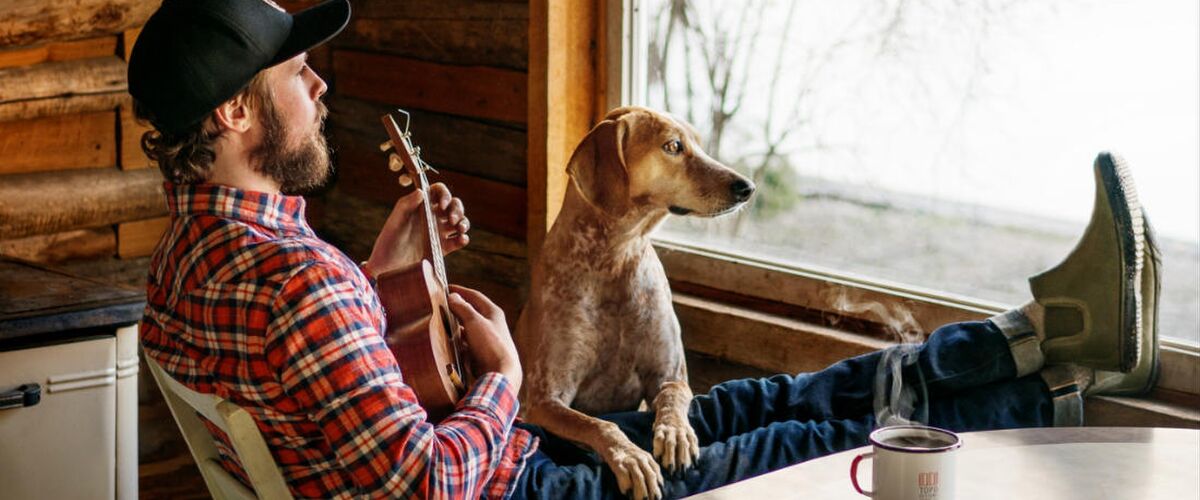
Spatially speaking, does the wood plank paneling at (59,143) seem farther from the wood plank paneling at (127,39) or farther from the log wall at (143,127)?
the wood plank paneling at (127,39)

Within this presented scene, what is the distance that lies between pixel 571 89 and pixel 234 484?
1652mm

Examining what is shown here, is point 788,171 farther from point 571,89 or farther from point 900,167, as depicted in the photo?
point 571,89

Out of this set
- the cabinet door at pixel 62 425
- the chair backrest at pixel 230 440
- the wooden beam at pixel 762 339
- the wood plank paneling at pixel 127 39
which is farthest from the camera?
the wood plank paneling at pixel 127 39

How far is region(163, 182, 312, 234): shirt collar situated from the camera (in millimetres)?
1685

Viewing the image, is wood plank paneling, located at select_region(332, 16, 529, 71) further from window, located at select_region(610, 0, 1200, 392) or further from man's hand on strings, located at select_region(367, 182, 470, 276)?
man's hand on strings, located at select_region(367, 182, 470, 276)

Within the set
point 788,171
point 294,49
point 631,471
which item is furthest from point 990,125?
point 294,49

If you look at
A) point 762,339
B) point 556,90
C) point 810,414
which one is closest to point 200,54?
point 810,414

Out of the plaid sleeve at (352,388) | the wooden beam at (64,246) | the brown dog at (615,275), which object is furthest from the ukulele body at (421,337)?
the wooden beam at (64,246)

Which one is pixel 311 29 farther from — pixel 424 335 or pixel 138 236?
pixel 138 236

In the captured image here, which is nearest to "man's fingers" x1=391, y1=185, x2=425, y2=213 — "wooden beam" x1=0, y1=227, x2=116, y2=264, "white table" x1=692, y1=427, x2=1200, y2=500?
"white table" x1=692, y1=427, x2=1200, y2=500

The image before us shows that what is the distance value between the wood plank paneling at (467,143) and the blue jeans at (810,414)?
0.97 metres

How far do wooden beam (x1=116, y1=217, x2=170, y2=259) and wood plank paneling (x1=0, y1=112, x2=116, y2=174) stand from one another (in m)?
0.19

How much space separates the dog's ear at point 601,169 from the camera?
2453 mm

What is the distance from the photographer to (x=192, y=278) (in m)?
1.63
